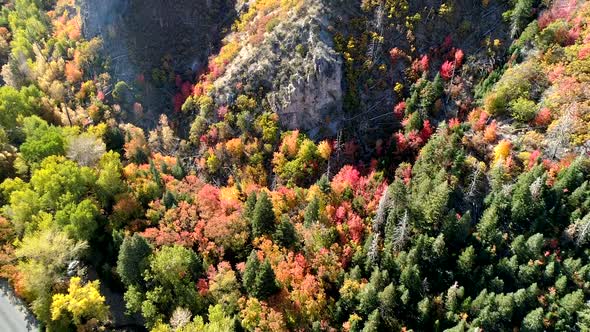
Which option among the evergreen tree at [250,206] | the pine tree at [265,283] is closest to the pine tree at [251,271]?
the pine tree at [265,283]

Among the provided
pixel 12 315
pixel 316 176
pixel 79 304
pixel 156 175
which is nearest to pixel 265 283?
pixel 316 176

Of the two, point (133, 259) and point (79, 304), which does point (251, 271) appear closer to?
point (133, 259)

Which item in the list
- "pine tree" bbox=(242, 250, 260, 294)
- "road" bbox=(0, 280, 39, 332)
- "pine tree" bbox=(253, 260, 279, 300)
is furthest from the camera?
"road" bbox=(0, 280, 39, 332)

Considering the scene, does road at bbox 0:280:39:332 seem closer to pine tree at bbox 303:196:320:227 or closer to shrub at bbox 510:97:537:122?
pine tree at bbox 303:196:320:227

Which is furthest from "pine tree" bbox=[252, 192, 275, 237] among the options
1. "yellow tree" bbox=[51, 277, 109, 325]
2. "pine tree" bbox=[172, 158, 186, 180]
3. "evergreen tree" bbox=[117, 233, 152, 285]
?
"yellow tree" bbox=[51, 277, 109, 325]

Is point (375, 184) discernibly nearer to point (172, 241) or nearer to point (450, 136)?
point (450, 136)

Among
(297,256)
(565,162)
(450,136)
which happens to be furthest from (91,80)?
(565,162)
